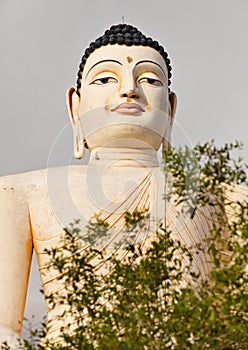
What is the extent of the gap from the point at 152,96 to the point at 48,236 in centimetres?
176

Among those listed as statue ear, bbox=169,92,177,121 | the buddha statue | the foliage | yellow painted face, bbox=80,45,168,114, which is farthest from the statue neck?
the foliage

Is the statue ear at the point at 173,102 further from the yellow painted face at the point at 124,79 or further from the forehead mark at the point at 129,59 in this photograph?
the forehead mark at the point at 129,59

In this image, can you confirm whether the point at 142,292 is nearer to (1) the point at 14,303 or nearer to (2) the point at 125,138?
(1) the point at 14,303

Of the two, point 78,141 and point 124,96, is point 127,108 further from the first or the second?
point 78,141

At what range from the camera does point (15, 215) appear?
9391 mm

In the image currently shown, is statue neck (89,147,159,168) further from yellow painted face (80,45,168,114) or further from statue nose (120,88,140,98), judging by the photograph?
statue nose (120,88,140,98)

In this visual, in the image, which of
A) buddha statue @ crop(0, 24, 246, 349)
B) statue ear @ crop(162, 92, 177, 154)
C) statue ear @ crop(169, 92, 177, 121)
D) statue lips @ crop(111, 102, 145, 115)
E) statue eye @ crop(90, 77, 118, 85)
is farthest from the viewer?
statue ear @ crop(169, 92, 177, 121)

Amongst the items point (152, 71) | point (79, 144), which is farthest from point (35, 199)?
point (152, 71)

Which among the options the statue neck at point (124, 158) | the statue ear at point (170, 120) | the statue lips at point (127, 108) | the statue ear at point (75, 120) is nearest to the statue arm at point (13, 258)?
the statue neck at point (124, 158)

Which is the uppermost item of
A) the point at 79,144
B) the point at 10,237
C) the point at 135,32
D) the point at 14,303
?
the point at 135,32

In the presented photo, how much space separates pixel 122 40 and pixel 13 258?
2521 millimetres

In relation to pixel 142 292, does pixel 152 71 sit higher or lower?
higher

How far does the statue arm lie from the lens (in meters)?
8.95

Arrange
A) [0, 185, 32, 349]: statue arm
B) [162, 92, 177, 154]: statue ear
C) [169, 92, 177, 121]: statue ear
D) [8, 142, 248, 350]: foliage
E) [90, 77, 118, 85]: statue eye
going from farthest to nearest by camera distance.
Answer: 1. [169, 92, 177, 121]: statue ear
2. [162, 92, 177, 154]: statue ear
3. [90, 77, 118, 85]: statue eye
4. [0, 185, 32, 349]: statue arm
5. [8, 142, 248, 350]: foliage
